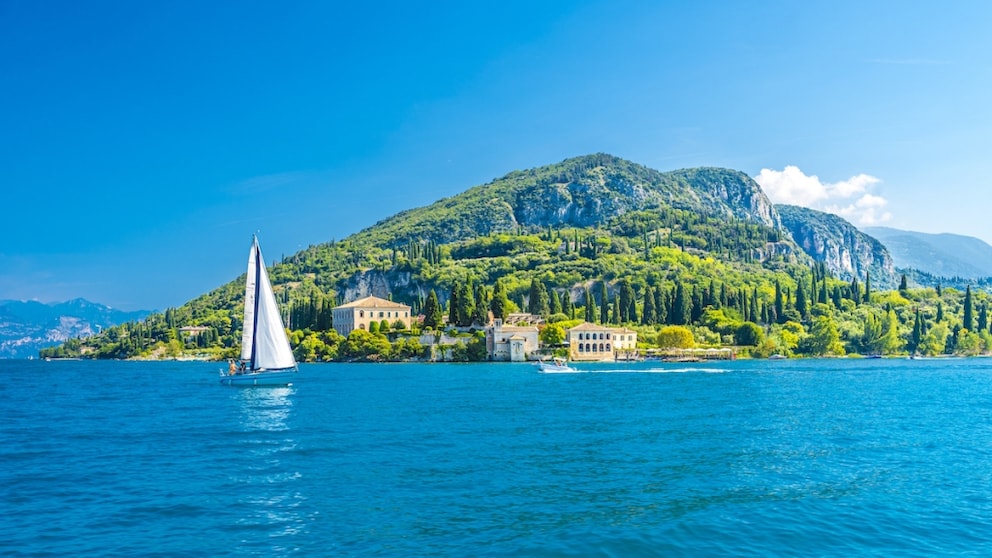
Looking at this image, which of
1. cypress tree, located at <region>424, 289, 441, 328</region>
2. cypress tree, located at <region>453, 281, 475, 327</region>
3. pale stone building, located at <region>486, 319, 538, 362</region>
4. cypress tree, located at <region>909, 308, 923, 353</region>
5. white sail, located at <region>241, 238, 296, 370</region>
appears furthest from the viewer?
cypress tree, located at <region>909, 308, 923, 353</region>

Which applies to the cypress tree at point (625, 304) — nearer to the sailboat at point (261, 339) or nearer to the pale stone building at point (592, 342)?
the pale stone building at point (592, 342)

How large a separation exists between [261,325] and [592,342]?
6796 cm

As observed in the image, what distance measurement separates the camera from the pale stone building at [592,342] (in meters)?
114

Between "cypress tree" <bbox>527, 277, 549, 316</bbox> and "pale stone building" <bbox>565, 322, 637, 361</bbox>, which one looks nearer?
"pale stone building" <bbox>565, 322, 637, 361</bbox>

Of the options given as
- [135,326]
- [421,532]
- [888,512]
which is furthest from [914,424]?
[135,326]

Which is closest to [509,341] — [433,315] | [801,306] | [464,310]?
[464,310]

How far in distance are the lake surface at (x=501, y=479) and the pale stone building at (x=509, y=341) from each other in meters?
68.7

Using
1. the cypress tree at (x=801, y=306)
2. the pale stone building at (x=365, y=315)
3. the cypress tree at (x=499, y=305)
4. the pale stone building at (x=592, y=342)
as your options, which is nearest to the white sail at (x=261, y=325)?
the pale stone building at (x=592, y=342)

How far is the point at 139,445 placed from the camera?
96.8 feet

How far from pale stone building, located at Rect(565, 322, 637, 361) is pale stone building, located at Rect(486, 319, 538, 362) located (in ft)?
18.4

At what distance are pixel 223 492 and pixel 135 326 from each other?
19071 centimetres

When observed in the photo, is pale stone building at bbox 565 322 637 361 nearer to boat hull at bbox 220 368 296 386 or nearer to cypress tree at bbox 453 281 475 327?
cypress tree at bbox 453 281 475 327

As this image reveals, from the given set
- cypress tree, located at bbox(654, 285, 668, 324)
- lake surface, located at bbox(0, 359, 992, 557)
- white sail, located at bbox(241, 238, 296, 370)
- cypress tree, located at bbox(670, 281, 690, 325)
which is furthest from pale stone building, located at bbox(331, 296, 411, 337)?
lake surface, located at bbox(0, 359, 992, 557)

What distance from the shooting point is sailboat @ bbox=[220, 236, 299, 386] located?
178 ft
